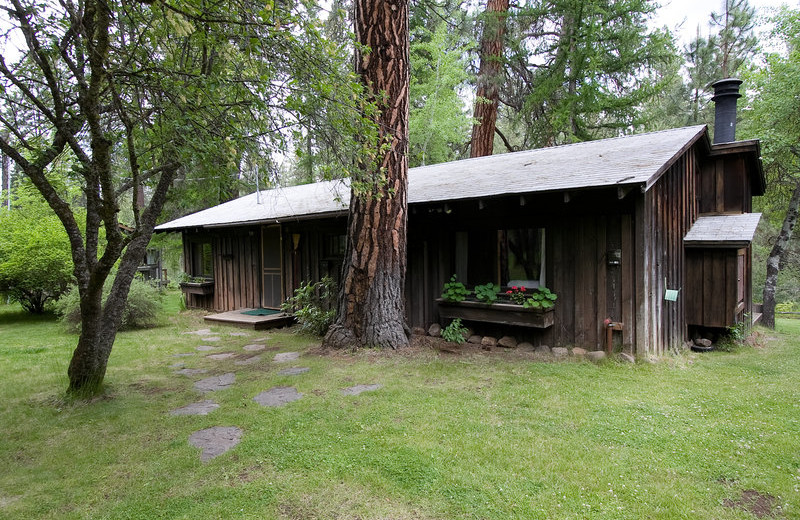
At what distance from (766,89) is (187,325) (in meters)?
15.3

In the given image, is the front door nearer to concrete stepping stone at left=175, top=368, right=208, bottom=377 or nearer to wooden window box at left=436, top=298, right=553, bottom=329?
concrete stepping stone at left=175, top=368, right=208, bottom=377

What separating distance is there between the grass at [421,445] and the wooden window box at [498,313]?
2.32 ft

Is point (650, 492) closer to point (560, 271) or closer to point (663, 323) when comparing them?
point (560, 271)

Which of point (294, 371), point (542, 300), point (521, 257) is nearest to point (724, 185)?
point (521, 257)

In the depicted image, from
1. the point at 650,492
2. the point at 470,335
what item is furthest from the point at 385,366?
the point at 650,492

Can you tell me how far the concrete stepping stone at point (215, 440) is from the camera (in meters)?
2.94

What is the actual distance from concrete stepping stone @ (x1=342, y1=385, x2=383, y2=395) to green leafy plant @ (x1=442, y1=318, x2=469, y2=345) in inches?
90.1

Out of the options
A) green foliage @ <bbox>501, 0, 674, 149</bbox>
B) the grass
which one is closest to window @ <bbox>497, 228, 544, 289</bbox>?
the grass

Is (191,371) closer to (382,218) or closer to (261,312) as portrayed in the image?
(382,218)

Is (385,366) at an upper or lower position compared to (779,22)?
lower

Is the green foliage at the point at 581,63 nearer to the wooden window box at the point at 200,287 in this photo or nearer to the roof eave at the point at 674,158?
the roof eave at the point at 674,158

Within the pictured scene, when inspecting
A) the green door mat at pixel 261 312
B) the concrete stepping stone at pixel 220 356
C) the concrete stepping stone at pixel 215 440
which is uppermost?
the green door mat at pixel 261 312

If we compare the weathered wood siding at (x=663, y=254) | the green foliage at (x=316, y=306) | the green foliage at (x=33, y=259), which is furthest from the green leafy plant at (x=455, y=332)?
the green foliage at (x=33, y=259)

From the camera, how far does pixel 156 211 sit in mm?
4195
